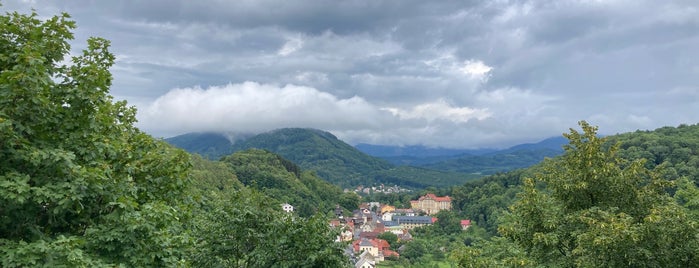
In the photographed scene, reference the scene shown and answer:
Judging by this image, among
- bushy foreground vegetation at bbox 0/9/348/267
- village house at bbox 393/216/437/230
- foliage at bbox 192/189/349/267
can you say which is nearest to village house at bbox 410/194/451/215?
village house at bbox 393/216/437/230

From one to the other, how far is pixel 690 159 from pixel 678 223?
110 meters

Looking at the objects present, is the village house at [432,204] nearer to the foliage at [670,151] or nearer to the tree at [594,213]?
the foliage at [670,151]

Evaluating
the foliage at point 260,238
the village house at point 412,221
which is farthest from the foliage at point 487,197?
the foliage at point 260,238

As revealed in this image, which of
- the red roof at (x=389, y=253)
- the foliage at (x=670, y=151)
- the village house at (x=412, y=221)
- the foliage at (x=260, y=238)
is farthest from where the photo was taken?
the village house at (x=412, y=221)

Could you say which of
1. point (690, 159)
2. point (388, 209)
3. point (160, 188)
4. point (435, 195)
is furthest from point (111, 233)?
point (435, 195)

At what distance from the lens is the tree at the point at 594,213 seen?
1006cm

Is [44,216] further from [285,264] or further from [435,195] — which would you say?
[435,195]

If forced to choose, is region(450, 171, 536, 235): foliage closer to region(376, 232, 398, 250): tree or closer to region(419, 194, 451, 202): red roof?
region(419, 194, 451, 202): red roof

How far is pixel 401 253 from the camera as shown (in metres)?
89.5

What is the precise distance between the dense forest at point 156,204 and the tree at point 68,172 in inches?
0.8

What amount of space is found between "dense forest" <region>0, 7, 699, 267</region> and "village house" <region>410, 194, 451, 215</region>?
15503 centimetres

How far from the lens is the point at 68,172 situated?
21.5ft

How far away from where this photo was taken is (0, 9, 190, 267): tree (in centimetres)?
629

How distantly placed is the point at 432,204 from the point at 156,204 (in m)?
167
